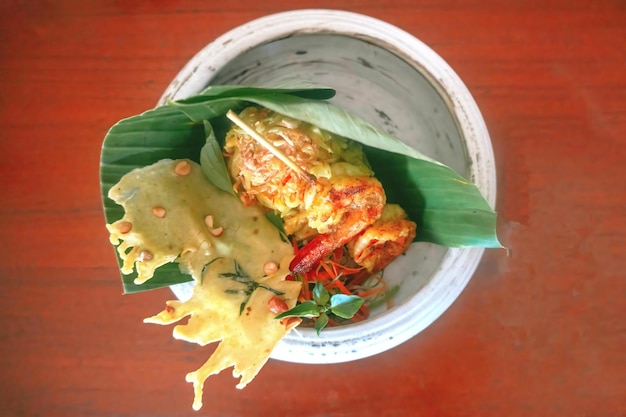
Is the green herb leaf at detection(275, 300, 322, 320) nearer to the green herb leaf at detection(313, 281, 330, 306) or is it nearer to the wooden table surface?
the green herb leaf at detection(313, 281, 330, 306)

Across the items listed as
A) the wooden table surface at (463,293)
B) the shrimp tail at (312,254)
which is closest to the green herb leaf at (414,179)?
the shrimp tail at (312,254)

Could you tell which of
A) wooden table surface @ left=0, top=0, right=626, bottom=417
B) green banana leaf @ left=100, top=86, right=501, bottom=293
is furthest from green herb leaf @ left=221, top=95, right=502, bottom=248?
wooden table surface @ left=0, top=0, right=626, bottom=417

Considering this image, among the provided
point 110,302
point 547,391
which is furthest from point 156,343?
point 547,391

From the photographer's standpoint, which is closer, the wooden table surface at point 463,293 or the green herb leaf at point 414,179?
the green herb leaf at point 414,179

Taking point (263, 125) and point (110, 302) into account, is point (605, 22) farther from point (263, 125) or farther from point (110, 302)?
point (110, 302)

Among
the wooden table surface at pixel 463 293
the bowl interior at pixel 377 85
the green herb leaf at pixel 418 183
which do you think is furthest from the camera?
the wooden table surface at pixel 463 293

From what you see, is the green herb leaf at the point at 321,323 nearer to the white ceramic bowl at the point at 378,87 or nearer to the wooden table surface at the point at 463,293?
the white ceramic bowl at the point at 378,87
